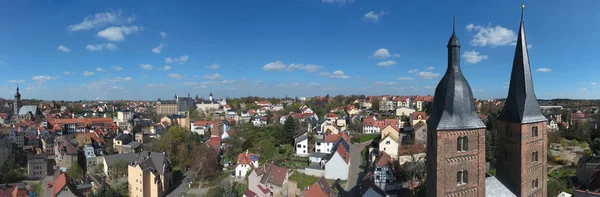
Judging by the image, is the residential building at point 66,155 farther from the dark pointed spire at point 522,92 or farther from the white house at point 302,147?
the dark pointed spire at point 522,92

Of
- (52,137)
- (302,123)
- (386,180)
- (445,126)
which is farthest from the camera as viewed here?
(302,123)

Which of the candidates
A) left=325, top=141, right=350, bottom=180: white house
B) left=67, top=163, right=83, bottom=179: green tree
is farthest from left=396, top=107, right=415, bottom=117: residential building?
left=67, top=163, right=83, bottom=179: green tree

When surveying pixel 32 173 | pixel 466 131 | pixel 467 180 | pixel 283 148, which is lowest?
pixel 32 173

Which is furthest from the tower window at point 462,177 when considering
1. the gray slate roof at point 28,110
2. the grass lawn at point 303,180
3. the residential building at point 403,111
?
the gray slate roof at point 28,110

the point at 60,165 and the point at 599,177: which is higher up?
the point at 599,177

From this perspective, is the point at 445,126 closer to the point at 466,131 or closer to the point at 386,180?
the point at 466,131

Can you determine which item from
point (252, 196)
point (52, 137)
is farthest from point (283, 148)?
point (52, 137)

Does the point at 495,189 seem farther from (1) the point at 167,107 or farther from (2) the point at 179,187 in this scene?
(1) the point at 167,107
